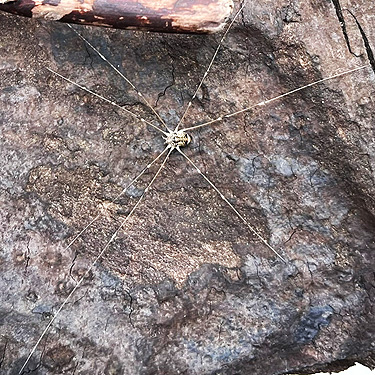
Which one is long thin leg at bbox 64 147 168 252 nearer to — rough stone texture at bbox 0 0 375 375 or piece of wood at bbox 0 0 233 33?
→ rough stone texture at bbox 0 0 375 375

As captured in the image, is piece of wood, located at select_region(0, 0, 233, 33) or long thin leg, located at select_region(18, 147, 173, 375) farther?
long thin leg, located at select_region(18, 147, 173, 375)

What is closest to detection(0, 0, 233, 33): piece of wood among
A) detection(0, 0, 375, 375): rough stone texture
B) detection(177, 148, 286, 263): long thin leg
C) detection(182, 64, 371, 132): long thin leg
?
detection(0, 0, 375, 375): rough stone texture

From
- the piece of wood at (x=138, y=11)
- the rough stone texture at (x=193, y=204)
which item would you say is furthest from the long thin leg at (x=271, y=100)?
the piece of wood at (x=138, y=11)

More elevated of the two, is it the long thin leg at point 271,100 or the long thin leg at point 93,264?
the long thin leg at point 271,100

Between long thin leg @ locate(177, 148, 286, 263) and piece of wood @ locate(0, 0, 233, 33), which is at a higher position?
piece of wood @ locate(0, 0, 233, 33)

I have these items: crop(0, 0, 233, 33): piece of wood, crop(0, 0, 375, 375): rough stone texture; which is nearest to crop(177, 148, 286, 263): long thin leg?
crop(0, 0, 375, 375): rough stone texture

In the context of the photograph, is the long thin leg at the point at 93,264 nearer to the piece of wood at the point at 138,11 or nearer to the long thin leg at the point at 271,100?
the long thin leg at the point at 271,100

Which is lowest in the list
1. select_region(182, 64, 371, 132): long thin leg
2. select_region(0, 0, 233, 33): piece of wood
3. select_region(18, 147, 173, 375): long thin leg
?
select_region(18, 147, 173, 375): long thin leg

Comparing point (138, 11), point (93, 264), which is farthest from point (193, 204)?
point (138, 11)
